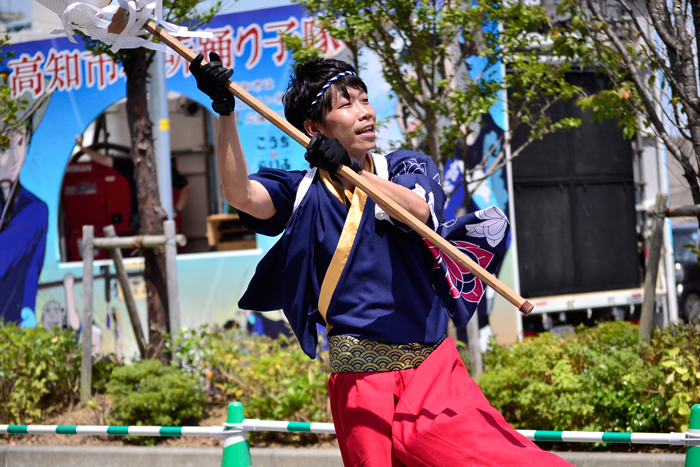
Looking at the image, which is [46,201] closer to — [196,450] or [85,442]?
[85,442]

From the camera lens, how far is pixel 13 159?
8453mm

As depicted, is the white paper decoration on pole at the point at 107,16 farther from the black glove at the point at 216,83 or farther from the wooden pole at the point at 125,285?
the wooden pole at the point at 125,285

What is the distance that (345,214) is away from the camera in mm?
2230

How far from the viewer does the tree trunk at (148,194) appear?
5.79 meters

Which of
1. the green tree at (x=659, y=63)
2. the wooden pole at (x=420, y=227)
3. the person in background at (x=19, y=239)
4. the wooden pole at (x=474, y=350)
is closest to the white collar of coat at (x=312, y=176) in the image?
the wooden pole at (x=420, y=227)

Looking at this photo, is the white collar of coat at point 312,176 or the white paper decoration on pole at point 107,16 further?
the white collar of coat at point 312,176

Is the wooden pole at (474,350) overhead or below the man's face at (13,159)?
below

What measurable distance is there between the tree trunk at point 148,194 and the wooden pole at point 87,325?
45 cm

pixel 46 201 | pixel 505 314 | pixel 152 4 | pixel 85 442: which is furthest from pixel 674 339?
pixel 46 201

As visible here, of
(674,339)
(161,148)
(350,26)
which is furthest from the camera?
(161,148)

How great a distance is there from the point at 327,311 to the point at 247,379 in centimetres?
331

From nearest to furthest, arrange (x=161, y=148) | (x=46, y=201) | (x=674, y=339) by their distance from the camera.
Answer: (x=674, y=339) < (x=161, y=148) < (x=46, y=201)

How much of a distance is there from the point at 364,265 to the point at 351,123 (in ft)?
1.58

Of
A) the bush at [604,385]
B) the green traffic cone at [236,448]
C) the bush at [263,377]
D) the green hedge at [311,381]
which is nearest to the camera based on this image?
the green traffic cone at [236,448]
